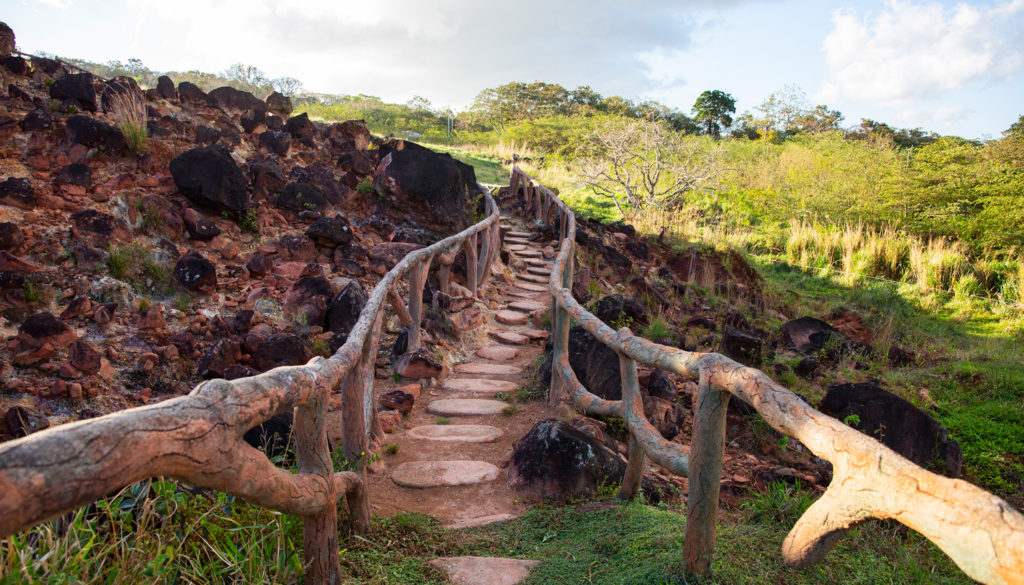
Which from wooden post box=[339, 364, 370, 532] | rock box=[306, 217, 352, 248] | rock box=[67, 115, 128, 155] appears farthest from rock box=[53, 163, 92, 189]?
wooden post box=[339, 364, 370, 532]

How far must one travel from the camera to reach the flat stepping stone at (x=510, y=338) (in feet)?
22.1

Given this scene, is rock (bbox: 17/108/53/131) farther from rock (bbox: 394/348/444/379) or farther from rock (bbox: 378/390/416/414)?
rock (bbox: 378/390/416/414)

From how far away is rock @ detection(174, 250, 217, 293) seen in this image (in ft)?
19.4

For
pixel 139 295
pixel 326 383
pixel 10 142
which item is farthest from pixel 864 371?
pixel 10 142

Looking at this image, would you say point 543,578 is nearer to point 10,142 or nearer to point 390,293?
point 390,293

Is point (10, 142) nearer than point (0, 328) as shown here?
No

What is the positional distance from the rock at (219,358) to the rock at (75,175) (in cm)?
310

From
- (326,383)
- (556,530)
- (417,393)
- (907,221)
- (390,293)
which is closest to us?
(326,383)

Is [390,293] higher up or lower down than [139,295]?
higher up

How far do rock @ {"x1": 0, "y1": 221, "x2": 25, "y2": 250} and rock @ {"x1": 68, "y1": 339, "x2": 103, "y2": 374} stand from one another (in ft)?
5.06

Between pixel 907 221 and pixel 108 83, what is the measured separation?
16425 mm

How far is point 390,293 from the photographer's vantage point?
4590 millimetres

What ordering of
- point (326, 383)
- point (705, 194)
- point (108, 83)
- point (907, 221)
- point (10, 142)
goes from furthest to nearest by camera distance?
point (705, 194)
point (907, 221)
point (108, 83)
point (10, 142)
point (326, 383)

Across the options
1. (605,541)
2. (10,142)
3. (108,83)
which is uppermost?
(108,83)
